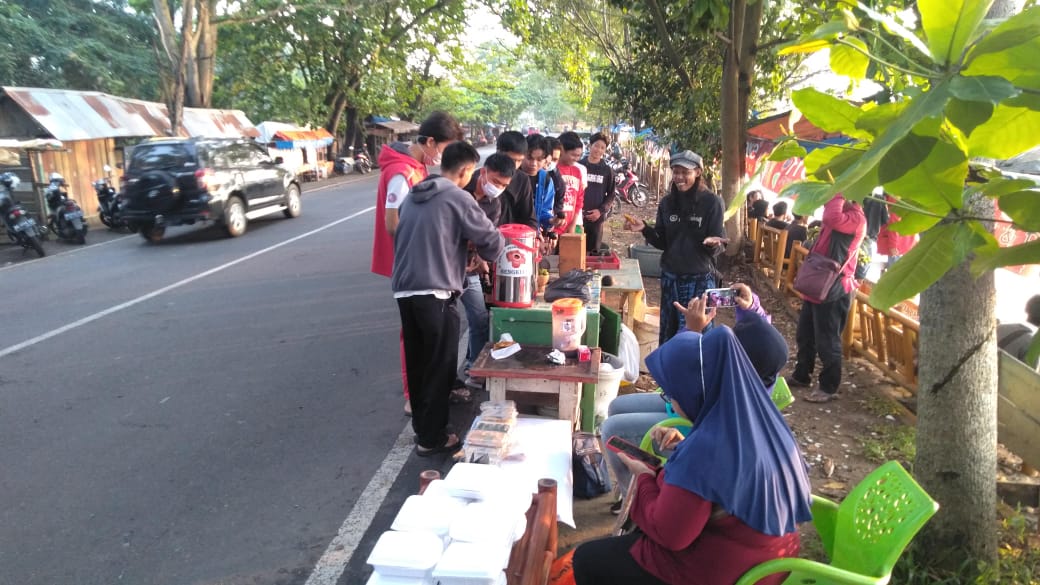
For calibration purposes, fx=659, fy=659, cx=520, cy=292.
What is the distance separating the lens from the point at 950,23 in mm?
1001

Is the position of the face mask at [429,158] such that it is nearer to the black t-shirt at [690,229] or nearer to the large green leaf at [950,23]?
the black t-shirt at [690,229]

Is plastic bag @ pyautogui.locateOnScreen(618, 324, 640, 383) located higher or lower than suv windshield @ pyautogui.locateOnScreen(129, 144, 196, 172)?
lower

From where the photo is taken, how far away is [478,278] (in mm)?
4875

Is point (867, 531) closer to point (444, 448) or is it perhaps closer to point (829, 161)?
point (829, 161)

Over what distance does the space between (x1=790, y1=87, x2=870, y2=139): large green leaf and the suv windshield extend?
1159 cm

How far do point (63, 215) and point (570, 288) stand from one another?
34.1ft

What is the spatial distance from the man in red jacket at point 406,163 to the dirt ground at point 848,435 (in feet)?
4.90

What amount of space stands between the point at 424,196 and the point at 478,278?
137 cm

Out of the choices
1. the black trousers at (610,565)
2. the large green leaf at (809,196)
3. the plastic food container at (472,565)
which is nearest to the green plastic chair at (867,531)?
the black trousers at (610,565)

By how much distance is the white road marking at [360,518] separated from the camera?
2975mm

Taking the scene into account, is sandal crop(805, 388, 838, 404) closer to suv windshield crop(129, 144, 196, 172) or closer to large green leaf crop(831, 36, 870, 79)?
large green leaf crop(831, 36, 870, 79)

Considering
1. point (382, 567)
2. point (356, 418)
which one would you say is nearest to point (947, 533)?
point (382, 567)

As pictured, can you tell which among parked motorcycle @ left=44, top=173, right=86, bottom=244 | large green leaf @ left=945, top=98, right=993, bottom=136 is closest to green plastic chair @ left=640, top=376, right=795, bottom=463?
large green leaf @ left=945, top=98, right=993, bottom=136

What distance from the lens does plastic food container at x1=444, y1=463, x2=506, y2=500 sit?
252 cm
